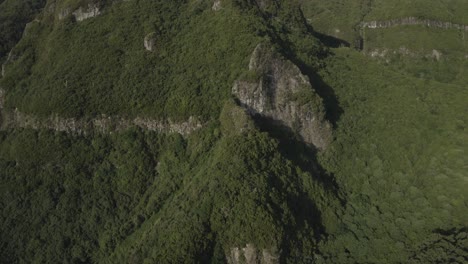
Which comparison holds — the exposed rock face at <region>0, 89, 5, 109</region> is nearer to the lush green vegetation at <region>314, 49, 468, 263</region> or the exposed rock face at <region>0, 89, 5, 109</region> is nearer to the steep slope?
the steep slope

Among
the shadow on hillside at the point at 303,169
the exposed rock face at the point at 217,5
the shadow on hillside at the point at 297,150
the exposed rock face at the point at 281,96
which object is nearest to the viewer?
the shadow on hillside at the point at 303,169

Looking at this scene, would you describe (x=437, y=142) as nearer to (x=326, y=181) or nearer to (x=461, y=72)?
(x=326, y=181)

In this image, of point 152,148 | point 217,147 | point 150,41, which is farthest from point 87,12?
point 217,147

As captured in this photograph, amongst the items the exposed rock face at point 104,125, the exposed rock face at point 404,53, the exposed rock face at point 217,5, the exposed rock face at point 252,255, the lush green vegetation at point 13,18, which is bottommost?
the exposed rock face at point 404,53

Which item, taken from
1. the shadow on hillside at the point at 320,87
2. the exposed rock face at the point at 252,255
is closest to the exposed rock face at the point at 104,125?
the shadow on hillside at the point at 320,87

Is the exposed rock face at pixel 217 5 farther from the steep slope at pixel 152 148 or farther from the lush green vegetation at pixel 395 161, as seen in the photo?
the lush green vegetation at pixel 395 161

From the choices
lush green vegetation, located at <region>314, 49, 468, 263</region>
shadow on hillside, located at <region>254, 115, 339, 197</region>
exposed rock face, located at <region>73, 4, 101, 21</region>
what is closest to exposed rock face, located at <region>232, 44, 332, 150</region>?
shadow on hillside, located at <region>254, 115, 339, 197</region>
